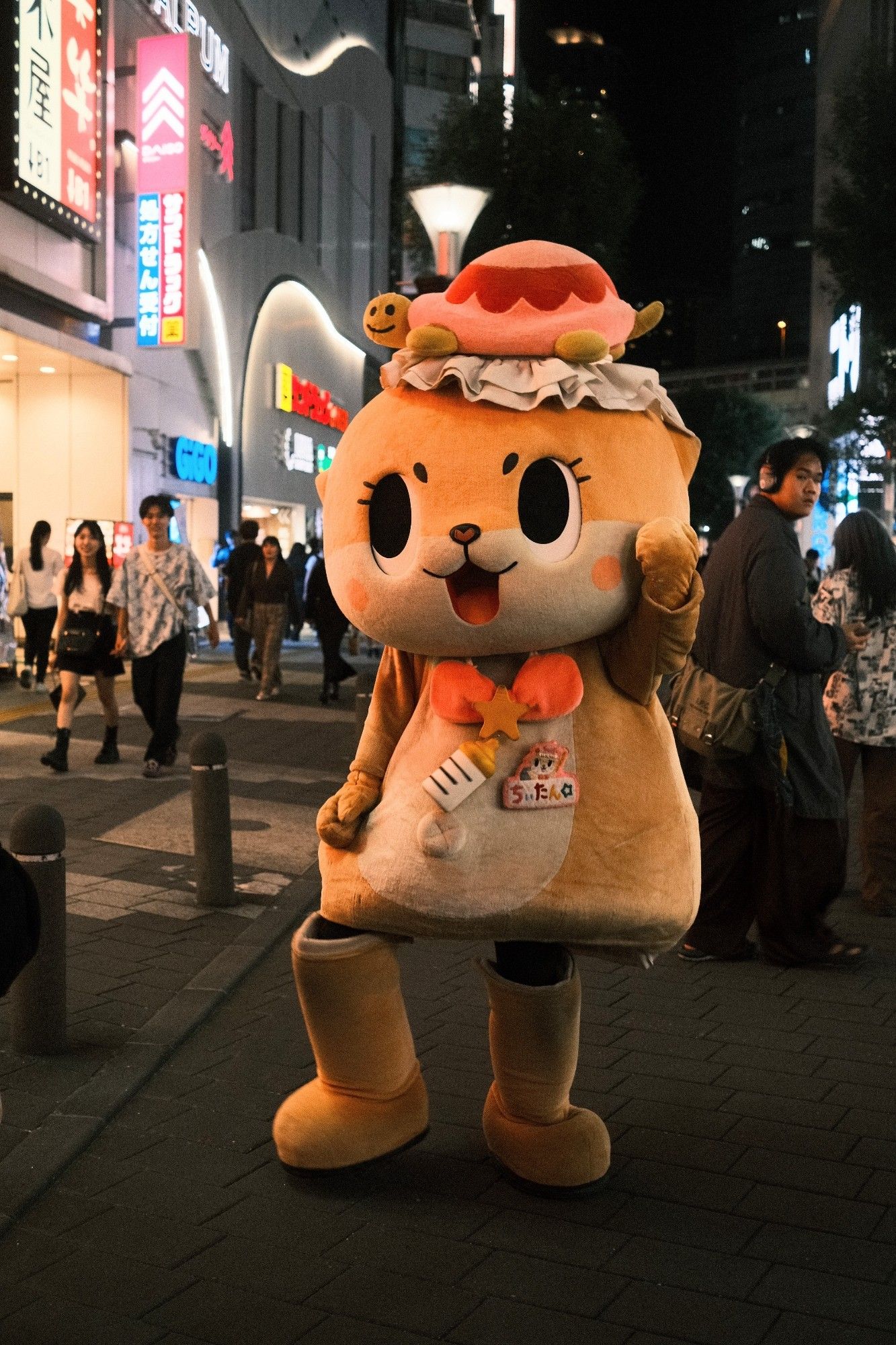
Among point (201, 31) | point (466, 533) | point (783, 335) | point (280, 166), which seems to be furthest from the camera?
point (783, 335)

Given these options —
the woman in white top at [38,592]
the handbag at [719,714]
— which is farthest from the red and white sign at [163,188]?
the handbag at [719,714]

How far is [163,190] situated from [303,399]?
12987 mm

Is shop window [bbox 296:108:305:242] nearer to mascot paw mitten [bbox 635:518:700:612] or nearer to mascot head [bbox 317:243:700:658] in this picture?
mascot head [bbox 317:243:700:658]

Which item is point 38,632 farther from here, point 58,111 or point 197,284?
point 197,284

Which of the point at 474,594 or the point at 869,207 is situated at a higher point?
the point at 869,207

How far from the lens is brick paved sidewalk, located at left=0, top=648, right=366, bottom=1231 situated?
426 cm

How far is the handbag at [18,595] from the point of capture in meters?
16.0

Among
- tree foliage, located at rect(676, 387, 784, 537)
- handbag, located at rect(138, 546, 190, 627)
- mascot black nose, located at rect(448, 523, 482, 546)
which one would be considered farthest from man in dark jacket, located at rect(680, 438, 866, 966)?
tree foliage, located at rect(676, 387, 784, 537)

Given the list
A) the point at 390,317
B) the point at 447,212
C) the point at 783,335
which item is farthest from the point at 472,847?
the point at 783,335

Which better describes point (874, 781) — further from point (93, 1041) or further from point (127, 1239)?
point (127, 1239)

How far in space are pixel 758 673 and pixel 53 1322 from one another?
11.8 feet

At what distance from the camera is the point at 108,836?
8.35 m

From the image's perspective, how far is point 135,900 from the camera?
6859 mm

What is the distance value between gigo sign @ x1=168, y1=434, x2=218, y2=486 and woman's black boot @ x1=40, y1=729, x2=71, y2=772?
13.9 metres
